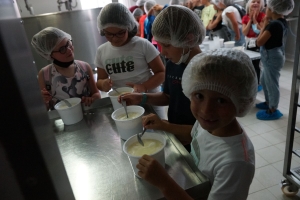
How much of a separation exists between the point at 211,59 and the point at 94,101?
857 millimetres

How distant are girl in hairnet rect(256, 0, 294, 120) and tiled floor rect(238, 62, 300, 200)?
0.55ft

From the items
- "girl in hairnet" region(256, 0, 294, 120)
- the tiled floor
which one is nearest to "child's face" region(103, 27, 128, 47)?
the tiled floor

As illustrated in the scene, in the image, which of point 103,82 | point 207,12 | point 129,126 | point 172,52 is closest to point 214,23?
point 207,12

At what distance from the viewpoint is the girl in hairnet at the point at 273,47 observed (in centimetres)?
238

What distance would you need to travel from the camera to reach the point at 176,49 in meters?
1.12

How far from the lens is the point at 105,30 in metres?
1.52

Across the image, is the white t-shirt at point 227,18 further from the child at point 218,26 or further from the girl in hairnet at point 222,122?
the girl in hairnet at point 222,122

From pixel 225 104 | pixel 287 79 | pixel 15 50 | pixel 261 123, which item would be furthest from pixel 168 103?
pixel 287 79

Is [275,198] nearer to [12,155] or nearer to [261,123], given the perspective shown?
[261,123]

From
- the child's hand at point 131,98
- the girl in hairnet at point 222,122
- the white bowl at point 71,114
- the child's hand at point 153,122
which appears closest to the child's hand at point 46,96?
the white bowl at point 71,114

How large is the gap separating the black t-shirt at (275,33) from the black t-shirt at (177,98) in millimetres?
1750

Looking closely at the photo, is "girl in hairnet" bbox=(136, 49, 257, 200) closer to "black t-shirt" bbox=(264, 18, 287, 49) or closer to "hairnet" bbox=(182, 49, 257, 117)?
"hairnet" bbox=(182, 49, 257, 117)

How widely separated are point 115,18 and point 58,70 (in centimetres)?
50

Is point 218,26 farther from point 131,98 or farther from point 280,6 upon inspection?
point 131,98
